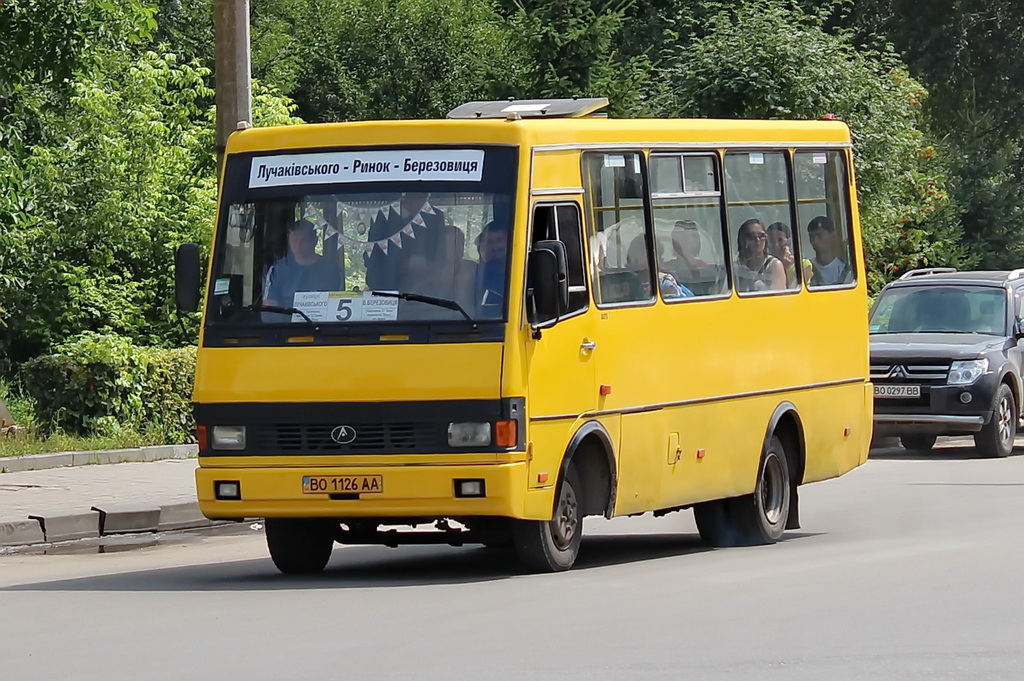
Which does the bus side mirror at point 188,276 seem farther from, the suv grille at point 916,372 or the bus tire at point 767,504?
the suv grille at point 916,372

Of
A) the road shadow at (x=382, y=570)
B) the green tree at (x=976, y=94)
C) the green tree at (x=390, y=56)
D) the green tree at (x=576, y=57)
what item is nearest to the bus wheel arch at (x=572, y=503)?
the road shadow at (x=382, y=570)

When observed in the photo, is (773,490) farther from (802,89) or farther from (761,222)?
(802,89)

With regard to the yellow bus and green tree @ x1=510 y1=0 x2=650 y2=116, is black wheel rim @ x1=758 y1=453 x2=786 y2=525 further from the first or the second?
green tree @ x1=510 y1=0 x2=650 y2=116

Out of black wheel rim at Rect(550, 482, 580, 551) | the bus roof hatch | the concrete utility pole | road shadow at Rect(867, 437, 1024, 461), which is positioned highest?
the concrete utility pole

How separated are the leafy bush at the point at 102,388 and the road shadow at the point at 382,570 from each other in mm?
7079

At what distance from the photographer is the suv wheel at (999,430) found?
21.4 metres

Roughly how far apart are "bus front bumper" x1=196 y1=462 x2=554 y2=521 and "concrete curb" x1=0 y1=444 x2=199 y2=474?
27.6ft

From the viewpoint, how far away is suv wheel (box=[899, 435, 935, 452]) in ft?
76.6

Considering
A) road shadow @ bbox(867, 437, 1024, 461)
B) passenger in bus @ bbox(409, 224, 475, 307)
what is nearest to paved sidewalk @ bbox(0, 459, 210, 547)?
passenger in bus @ bbox(409, 224, 475, 307)

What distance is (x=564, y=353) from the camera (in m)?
11.6

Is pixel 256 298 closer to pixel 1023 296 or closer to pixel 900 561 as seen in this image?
pixel 900 561

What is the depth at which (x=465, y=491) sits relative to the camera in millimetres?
11070

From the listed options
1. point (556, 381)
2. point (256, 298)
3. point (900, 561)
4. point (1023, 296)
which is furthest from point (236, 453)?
point (1023, 296)

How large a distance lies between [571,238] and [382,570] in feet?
7.96
